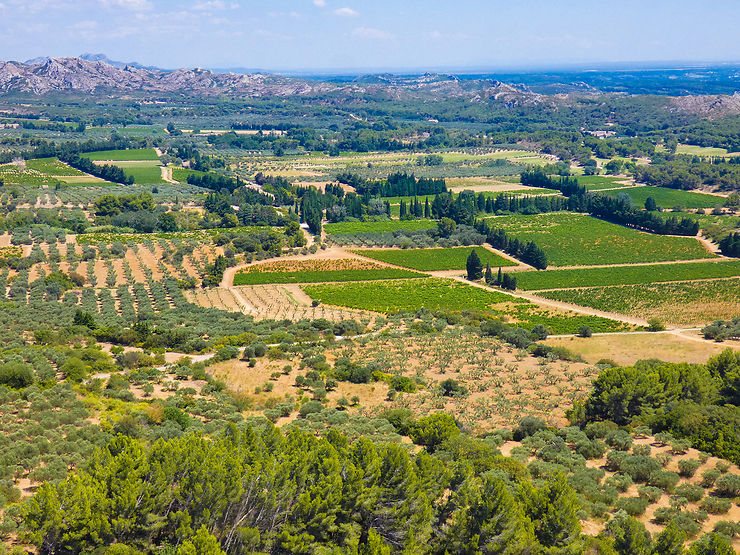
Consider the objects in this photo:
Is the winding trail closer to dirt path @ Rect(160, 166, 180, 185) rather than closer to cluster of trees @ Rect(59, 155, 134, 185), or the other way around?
dirt path @ Rect(160, 166, 180, 185)

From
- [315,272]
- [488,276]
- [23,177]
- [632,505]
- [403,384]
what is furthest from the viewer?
[23,177]

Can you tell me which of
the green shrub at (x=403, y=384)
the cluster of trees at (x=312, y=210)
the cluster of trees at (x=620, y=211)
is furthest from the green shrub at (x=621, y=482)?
the cluster of trees at (x=620, y=211)

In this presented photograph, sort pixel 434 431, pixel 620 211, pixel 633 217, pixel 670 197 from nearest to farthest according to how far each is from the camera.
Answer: pixel 434 431 → pixel 633 217 → pixel 620 211 → pixel 670 197

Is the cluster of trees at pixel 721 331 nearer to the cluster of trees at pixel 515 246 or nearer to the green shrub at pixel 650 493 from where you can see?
the cluster of trees at pixel 515 246

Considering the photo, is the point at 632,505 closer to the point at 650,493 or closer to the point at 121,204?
the point at 650,493

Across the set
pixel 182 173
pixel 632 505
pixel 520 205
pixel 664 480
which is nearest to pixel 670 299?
pixel 664 480

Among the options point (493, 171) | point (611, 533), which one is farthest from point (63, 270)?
point (493, 171)

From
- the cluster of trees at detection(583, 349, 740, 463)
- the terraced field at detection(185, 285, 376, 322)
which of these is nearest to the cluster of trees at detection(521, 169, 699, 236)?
the terraced field at detection(185, 285, 376, 322)
